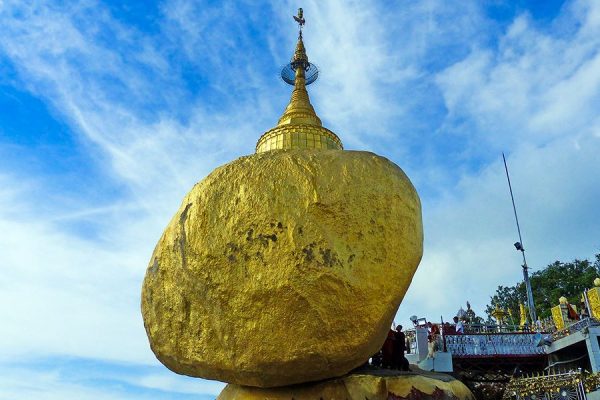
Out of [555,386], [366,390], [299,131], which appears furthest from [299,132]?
[366,390]

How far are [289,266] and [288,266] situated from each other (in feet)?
0.04

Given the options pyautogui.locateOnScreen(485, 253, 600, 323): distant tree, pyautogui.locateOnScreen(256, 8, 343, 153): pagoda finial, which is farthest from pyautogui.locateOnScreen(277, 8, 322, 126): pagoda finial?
pyautogui.locateOnScreen(485, 253, 600, 323): distant tree

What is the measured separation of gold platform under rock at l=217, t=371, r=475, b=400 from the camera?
726cm

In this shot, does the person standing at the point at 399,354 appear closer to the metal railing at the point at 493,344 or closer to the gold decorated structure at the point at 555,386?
the gold decorated structure at the point at 555,386

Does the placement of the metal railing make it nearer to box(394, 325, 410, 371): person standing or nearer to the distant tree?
box(394, 325, 410, 371): person standing

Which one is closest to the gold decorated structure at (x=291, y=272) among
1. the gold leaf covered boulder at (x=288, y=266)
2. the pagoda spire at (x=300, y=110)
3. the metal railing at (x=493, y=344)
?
the gold leaf covered boulder at (x=288, y=266)

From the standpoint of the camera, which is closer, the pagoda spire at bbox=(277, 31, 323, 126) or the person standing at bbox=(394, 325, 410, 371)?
the person standing at bbox=(394, 325, 410, 371)

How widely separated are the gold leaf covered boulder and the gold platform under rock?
296 mm

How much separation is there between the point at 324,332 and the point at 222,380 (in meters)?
1.86

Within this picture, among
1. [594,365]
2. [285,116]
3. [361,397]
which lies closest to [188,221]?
[361,397]

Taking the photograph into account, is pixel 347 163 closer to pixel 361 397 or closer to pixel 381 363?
pixel 361 397

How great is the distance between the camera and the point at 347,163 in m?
7.37

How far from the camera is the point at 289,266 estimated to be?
6.76 m

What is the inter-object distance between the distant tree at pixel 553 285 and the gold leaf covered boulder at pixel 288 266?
109ft
